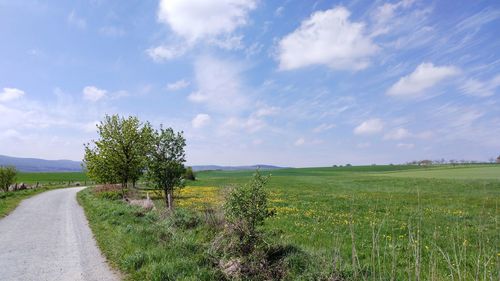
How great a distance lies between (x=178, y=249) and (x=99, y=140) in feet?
97.3

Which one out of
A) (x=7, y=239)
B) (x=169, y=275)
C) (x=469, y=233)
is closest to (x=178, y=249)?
(x=169, y=275)

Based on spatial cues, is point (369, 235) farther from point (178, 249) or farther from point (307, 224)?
point (178, 249)

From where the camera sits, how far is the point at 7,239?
42.7 ft

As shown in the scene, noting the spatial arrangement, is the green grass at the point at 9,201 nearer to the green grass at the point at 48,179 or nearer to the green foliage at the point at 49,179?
the green foliage at the point at 49,179

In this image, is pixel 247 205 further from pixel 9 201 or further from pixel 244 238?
pixel 9 201

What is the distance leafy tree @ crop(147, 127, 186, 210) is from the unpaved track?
14.4 feet

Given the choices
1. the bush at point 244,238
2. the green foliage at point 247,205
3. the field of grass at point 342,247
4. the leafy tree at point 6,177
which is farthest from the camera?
the leafy tree at point 6,177

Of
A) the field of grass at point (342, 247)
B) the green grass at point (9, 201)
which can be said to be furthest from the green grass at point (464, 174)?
the green grass at point (9, 201)

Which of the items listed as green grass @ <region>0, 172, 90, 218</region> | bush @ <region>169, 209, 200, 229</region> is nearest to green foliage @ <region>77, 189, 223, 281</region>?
bush @ <region>169, 209, 200, 229</region>

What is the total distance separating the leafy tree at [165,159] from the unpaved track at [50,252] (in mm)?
4388

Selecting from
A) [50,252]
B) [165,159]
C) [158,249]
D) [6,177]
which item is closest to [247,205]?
[158,249]

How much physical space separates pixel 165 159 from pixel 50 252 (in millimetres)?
9061

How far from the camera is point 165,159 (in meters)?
19.3

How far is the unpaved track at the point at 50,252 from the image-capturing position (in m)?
8.46
